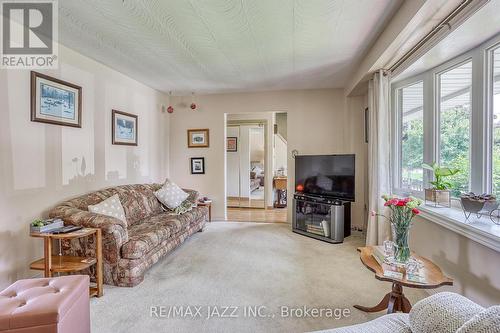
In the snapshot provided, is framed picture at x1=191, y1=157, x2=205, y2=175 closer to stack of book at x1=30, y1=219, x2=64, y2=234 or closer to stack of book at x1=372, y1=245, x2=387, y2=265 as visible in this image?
stack of book at x1=30, y1=219, x2=64, y2=234

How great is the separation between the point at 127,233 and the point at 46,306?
3.97ft

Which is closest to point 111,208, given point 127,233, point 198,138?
point 127,233

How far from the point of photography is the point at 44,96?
8.39 feet

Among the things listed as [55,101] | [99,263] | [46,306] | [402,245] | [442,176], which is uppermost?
[55,101]

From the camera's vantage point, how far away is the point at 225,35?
2596mm

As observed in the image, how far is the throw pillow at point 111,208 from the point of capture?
2.67 metres

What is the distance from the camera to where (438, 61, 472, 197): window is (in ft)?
7.10

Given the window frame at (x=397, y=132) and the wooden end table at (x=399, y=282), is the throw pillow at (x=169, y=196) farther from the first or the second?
the window frame at (x=397, y=132)

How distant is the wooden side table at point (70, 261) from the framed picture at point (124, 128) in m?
1.75

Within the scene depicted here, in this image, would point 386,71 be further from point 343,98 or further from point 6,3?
point 6,3

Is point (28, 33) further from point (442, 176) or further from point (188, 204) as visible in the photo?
point (442, 176)

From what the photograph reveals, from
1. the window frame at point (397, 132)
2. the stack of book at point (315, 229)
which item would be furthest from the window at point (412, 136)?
the stack of book at point (315, 229)

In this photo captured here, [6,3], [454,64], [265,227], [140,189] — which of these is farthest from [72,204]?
[454,64]

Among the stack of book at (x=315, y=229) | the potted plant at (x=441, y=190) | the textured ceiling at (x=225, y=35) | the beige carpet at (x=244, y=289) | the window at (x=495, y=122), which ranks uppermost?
the textured ceiling at (x=225, y=35)
